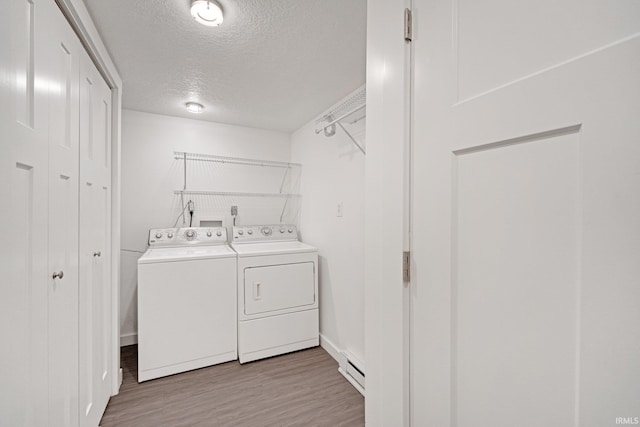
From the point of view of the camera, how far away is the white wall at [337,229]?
6.92 feet

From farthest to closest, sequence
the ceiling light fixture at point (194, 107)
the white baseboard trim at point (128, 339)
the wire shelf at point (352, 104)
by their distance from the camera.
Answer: the white baseboard trim at point (128, 339) → the ceiling light fixture at point (194, 107) → the wire shelf at point (352, 104)

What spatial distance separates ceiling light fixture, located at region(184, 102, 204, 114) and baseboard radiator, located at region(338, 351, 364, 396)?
2507mm

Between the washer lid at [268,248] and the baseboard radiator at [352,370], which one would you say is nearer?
the baseboard radiator at [352,370]

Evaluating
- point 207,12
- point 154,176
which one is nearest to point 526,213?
point 207,12

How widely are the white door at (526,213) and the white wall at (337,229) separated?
132 cm

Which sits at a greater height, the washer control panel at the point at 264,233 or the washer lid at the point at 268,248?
the washer control panel at the point at 264,233

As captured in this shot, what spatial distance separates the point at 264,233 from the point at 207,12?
6.71 feet

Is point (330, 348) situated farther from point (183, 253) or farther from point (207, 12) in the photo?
point (207, 12)

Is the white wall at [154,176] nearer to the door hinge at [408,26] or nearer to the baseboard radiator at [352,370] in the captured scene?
the baseboard radiator at [352,370]

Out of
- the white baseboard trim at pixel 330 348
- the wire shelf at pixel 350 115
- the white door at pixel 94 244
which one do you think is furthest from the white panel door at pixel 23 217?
the white baseboard trim at pixel 330 348


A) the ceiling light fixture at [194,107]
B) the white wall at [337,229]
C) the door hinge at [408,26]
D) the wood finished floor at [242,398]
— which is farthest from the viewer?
the ceiling light fixture at [194,107]

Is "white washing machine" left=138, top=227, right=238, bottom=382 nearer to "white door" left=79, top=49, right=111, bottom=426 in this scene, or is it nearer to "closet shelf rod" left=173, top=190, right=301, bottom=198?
"white door" left=79, top=49, right=111, bottom=426

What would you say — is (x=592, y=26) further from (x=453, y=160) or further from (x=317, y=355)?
(x=317, y=355)

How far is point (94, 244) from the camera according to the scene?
4.69ft
